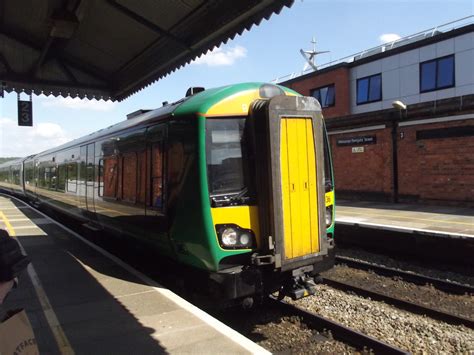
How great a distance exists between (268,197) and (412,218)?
9.04 metres

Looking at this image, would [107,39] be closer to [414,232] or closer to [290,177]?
[290,177]

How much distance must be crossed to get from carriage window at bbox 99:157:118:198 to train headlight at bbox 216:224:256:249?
133 inches

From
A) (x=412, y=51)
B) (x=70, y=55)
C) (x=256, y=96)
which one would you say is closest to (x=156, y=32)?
(x=256, y=96)

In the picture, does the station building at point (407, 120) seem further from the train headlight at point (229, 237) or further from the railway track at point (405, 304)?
the train headlight at point (229, 237)

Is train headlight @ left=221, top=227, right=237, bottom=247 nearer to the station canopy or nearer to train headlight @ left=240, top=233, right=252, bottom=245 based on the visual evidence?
train headlight @ left=240, top=233, right=252, bottom=245

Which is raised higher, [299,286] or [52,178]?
[52,178]

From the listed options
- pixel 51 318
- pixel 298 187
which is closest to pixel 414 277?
pixel 298 187

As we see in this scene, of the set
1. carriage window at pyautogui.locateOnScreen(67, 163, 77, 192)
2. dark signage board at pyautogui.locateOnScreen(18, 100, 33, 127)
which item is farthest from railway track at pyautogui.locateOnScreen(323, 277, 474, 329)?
dark signage board at pyautogui.locateOnScreen(18, 100, 33, 127)

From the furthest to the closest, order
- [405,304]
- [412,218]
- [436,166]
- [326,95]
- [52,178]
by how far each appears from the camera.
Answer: [326,95], [436,166], [52,178], [412,218], [405,304]

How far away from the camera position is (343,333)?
541 centimetres

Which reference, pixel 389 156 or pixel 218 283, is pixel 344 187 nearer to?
pixel 389 156

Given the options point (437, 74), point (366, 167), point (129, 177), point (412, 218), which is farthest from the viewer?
point (437, 74)

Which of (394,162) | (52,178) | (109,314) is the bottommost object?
(109,314)

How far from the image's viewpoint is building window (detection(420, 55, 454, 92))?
1958 centimetres
